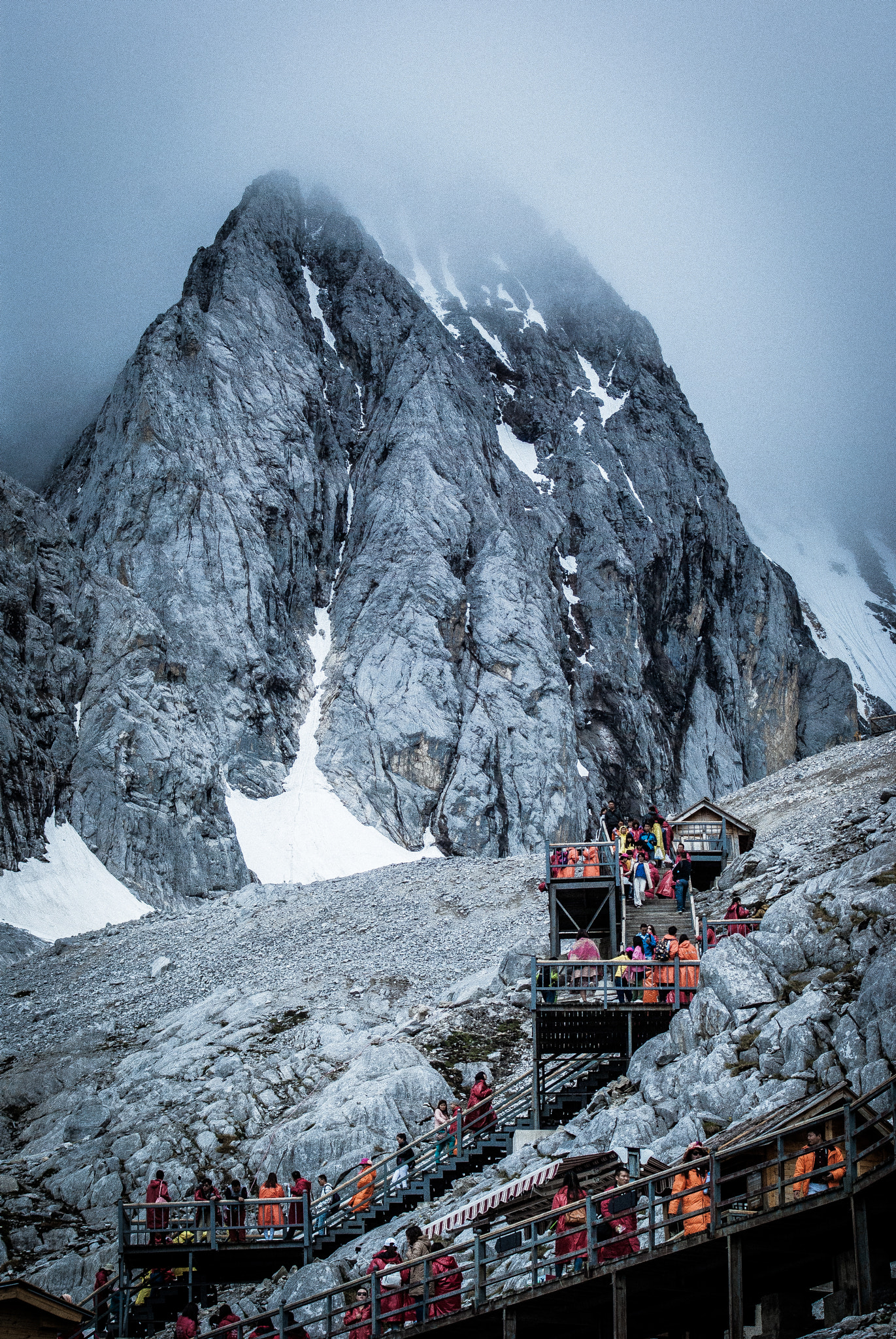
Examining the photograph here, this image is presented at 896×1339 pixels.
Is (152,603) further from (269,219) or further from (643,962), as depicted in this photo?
(643,962)

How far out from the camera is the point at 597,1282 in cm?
1435

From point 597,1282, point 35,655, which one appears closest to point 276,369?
point 35,655

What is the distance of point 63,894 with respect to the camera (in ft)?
229

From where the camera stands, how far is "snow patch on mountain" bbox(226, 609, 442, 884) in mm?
84688

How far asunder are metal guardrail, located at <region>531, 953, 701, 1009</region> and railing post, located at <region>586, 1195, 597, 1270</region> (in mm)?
9799

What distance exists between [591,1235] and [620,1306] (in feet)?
2.81

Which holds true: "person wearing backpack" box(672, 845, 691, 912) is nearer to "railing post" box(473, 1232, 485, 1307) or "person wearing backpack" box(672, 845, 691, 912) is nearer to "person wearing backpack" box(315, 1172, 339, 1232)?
"person wearing backpack" box(315, 1172, 339, 1232)

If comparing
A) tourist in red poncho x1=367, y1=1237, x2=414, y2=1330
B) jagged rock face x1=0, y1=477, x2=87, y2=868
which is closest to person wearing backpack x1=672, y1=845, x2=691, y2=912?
tourist in red poncho x1=367, y1=1237, x2=414, y2=1330

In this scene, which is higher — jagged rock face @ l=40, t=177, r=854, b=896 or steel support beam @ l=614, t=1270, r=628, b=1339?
jagged rock face @ l=40, t=177, r=854, b=896

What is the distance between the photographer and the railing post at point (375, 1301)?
1494cm

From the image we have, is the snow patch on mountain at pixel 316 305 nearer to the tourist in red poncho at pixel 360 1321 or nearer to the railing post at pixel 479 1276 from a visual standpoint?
the tourist in red poncho at pixel 360 1321

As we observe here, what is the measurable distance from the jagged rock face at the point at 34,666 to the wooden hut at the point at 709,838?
44.1 metres

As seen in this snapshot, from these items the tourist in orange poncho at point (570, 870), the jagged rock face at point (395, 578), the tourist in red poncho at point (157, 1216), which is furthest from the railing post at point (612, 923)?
the jagged rock face at point (395, 578)

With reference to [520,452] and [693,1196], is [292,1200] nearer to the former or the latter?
[693,1196]
